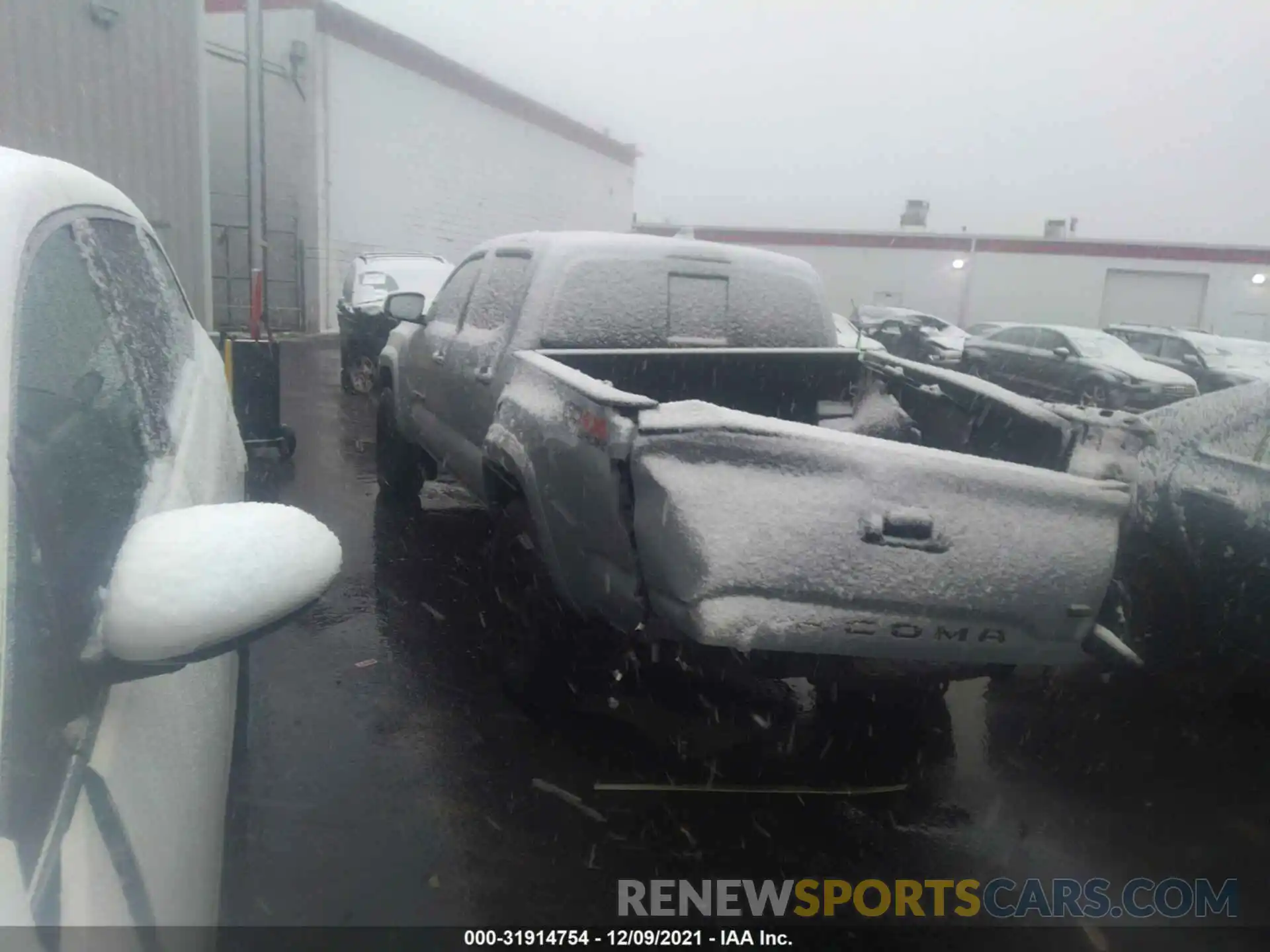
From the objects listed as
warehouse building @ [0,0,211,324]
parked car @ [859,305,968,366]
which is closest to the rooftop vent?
parked car @ [859,305,968,366]

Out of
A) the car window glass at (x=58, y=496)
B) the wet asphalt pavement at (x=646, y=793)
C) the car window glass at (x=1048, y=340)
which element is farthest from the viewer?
the car window glass at (x=1048, y=340)

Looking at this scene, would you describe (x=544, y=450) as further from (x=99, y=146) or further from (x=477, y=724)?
(x=99, y=146)

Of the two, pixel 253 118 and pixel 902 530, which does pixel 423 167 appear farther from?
pixel 902 530

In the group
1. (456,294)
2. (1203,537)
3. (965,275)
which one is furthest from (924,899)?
(965,275)

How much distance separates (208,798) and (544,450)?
1.92 meters

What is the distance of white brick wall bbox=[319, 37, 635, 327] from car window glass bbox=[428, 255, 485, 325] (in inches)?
653

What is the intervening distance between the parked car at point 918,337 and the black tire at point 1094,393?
3.99m

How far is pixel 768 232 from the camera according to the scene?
3167 cm

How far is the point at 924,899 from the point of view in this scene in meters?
3.06

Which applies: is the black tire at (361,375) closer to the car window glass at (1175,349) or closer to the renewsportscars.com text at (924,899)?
the renewsportscars.com text at (924,899)

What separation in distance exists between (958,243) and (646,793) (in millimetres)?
31352

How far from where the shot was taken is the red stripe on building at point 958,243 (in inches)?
1227

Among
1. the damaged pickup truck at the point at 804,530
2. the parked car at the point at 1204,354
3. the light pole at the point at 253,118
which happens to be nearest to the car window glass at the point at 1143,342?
the parked car at the point at 1204,354

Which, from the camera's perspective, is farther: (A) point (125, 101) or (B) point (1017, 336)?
(B) point (1017, 336)
